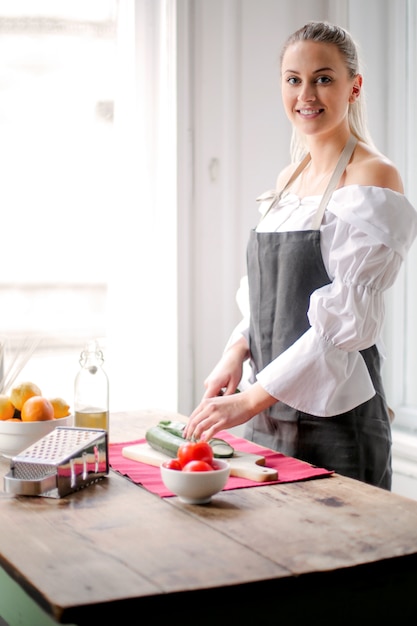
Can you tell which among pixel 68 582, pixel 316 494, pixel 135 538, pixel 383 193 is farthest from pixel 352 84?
pixel 68 582

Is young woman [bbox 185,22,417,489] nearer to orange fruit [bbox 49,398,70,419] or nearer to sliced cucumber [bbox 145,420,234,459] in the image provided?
sliced cucumber [bbox 145,420,234,459]

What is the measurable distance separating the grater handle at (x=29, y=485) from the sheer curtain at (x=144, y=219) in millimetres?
1616

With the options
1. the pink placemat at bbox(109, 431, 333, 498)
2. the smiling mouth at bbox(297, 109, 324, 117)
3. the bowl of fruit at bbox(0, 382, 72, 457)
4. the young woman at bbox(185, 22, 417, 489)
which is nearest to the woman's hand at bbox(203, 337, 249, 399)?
the young woman at bbox(185, 22, 417, 489)

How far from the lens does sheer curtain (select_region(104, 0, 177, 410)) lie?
3285 millimetres

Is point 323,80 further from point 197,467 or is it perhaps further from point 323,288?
point 197,467

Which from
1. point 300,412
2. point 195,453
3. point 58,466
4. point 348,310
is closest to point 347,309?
point 348,310

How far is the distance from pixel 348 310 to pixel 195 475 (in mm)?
571

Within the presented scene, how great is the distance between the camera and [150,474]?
72.8 inches

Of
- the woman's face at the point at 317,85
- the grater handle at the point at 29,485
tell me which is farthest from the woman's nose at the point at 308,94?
the grater handle at the point at 29,485

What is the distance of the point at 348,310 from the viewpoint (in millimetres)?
1942

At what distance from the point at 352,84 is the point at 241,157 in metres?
1.31

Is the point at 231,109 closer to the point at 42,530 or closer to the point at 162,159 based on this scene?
the point at 162,159

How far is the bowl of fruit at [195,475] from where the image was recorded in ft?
5.24

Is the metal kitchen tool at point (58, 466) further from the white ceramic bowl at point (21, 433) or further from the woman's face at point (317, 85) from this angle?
the woman's face at point (317, 85)
